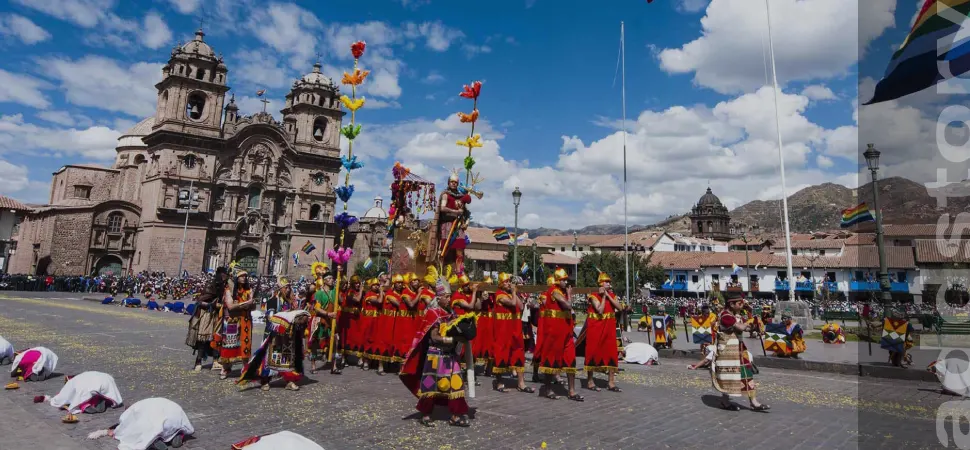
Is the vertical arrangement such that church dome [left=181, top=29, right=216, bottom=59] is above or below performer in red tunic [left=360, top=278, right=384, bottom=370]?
above

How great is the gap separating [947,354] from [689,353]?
19.2 feet

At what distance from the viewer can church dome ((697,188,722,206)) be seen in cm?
12081

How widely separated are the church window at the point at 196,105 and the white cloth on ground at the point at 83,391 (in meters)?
51.8

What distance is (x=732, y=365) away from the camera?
7.79 meters

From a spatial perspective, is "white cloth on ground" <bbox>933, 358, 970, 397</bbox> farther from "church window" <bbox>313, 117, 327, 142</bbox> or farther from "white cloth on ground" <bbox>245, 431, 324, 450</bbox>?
"church window" <bbox>313, 117, 327, 142</bbox>

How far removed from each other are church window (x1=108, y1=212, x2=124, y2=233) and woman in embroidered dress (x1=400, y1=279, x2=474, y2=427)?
54911mm

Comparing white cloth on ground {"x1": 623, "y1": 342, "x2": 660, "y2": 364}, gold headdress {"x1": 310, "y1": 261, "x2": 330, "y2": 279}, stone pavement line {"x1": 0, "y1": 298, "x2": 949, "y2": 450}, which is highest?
gold headdress {"x1": 310, "y1": 261, "x2": 330, "y2": 279}

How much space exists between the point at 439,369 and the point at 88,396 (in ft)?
15.1

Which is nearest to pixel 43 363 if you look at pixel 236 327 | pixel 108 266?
pixel 236 327

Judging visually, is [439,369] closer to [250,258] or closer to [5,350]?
[5,350]

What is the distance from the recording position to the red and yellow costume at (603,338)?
8922 mm

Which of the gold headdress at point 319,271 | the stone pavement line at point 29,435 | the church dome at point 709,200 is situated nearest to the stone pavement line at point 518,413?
the stone pavement line at point 29,435

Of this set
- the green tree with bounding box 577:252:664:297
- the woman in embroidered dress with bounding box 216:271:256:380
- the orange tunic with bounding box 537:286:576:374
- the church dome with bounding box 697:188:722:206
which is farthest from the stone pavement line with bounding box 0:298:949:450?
the church dome with bounding box 697:188:722:206

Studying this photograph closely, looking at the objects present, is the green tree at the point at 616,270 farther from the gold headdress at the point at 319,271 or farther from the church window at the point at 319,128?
the gold headdress at the point at 319,271
